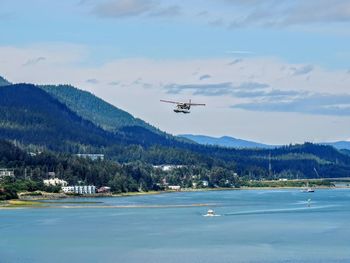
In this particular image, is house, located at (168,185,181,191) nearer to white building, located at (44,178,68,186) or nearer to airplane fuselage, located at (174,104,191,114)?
white building, located at (44,178,68,186)

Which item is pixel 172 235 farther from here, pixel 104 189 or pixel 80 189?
pixel 104 189

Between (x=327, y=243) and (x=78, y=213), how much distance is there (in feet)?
128

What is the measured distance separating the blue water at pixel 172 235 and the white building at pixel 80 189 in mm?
40824

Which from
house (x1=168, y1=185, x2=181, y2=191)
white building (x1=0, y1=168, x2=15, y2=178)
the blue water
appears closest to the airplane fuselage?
the blue water

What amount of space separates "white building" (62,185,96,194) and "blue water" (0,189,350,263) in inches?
1607

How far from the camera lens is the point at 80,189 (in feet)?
502

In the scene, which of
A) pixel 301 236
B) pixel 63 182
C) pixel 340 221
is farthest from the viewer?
pixel 63 182

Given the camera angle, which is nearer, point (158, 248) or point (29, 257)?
point (29, 257)

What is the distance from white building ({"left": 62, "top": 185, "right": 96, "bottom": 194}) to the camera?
491 ft

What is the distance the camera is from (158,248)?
65688mm

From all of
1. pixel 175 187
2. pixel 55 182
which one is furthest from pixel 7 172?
pixel 175 187

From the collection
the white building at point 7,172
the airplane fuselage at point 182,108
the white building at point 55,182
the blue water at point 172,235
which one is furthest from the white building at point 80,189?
the airplane fuselage at point 182,108

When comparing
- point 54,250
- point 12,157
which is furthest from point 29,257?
point 12,157

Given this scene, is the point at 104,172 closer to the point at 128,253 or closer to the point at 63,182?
the point at 63,182
